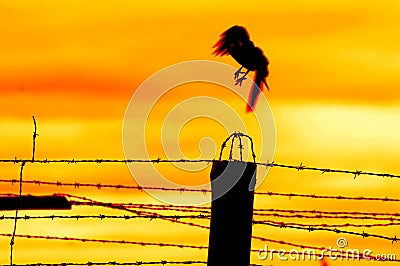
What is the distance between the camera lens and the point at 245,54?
57.6 feet

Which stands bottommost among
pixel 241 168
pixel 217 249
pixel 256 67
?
pixel 217 249

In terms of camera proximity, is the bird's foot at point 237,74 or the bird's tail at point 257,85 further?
the bird's foot at point 237,74

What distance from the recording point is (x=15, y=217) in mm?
8875

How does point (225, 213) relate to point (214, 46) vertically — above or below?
below

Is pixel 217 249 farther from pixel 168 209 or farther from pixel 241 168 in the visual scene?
pixel 168 209

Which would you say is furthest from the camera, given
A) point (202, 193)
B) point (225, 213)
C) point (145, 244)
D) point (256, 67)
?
point (256, 67)

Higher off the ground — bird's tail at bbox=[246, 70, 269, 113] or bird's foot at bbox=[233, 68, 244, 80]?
bird's foot at bbox=[233, 68, 244, 80]

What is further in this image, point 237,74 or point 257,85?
point 237,74

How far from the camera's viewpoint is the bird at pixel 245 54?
57.2 feet

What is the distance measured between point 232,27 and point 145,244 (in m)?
8.66

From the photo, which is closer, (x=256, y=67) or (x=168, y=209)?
(x=168, y=209)

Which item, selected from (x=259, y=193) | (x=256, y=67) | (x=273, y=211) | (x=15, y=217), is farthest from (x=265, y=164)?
(x=256, y=67)

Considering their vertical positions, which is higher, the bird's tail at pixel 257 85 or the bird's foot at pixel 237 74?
the bird's foot at pixel 237 74

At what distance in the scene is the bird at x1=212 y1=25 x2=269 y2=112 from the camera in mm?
17438
